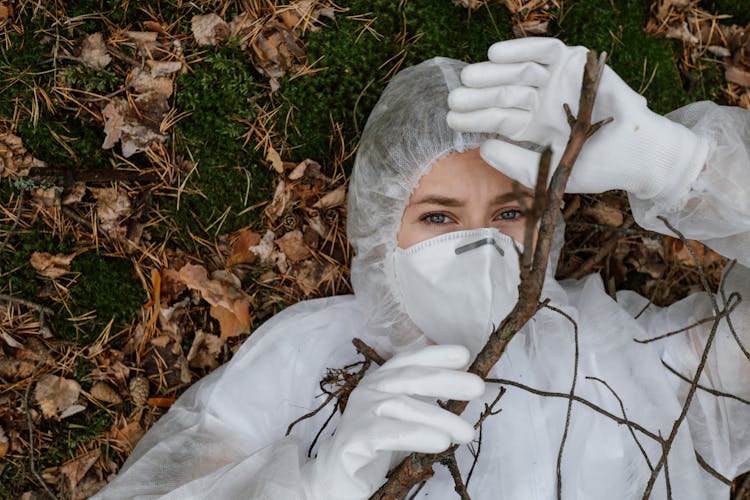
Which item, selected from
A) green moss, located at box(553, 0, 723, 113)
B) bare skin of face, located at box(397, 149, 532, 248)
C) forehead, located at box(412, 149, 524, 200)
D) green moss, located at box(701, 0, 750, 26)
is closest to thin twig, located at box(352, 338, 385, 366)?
bare skin of face, located at box(397, 149, 532, 248)

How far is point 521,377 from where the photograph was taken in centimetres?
274

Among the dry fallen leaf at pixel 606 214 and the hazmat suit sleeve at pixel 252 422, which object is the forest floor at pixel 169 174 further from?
the hazmat suit sleeve at pixel 252 422

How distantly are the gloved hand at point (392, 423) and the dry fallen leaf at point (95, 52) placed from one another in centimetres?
202

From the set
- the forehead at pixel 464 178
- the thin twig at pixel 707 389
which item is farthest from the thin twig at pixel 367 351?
the thin twig at pixel 707 389

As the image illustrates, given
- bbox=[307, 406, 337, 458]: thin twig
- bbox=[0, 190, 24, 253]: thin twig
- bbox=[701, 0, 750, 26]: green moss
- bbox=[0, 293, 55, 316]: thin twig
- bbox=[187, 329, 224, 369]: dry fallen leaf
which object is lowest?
bbox=[187, 329, 224, 369]: dry fallen leaf

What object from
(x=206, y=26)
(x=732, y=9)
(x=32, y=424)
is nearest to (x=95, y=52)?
Result: (x=206, y=26)

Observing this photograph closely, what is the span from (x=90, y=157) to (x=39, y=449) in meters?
1.42

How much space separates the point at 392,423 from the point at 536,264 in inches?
29.8

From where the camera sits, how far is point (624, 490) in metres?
2.57

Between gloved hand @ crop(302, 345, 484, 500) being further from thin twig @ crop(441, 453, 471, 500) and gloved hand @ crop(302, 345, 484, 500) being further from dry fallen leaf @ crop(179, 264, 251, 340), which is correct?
dry fallen leaf @ crop(179, 264, 251, 340)

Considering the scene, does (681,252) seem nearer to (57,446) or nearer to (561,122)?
(561,122)

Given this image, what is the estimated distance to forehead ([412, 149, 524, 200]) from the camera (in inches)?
97.4

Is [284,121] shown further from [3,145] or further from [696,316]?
[696,316]

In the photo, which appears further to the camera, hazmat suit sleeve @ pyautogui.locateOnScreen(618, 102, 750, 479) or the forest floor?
the forest floor
